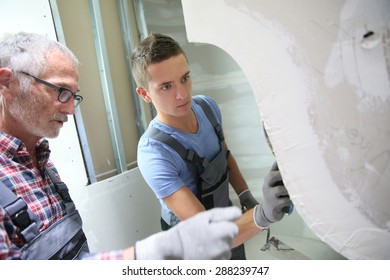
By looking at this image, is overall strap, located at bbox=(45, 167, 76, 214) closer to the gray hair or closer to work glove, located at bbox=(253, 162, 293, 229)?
the gray hair

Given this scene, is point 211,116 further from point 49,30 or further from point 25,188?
point 49,30

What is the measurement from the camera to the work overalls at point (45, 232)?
0.52 meters

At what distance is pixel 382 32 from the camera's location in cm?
39

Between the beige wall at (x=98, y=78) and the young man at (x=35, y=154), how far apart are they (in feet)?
1.26

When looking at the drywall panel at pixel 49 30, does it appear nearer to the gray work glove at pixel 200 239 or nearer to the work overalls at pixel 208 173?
the work overalls at pixel 208 173

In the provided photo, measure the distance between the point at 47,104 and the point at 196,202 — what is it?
1.51ft

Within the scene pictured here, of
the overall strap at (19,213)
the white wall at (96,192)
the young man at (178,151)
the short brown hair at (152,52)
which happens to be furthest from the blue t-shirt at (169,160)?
the white wall at (96,192)

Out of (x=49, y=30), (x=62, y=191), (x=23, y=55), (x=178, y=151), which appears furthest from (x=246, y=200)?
(x=49, y=30)

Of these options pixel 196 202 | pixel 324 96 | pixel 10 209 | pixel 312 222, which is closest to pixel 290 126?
pixel 324 96

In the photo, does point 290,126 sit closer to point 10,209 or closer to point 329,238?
point 329,238

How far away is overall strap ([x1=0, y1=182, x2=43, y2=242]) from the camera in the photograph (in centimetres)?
51

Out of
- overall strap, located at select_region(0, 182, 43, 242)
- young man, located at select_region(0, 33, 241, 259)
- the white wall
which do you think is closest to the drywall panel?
the white wall

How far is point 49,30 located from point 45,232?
2.57 ft

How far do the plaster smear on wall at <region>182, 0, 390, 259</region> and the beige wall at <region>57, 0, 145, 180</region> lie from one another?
2.35ft
